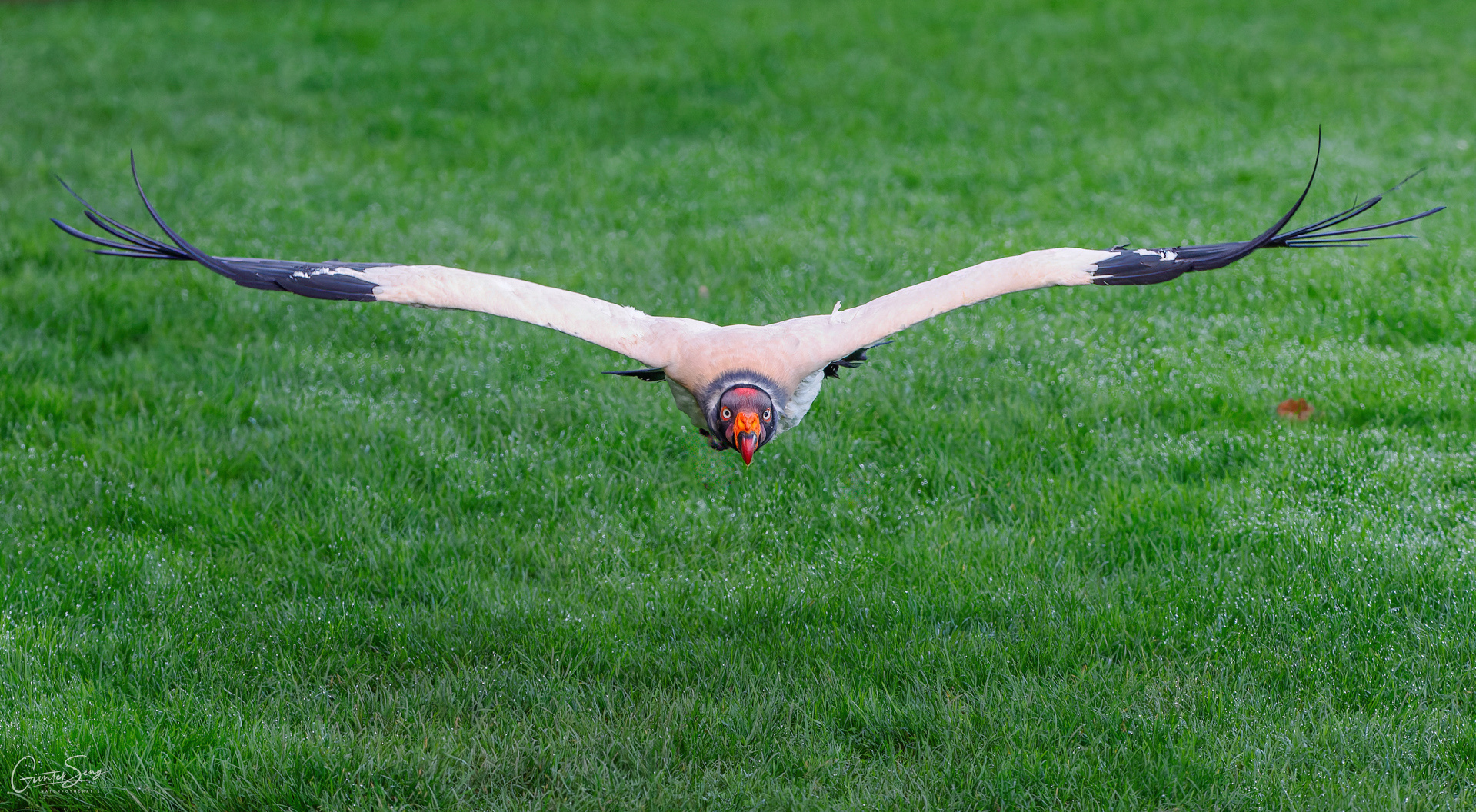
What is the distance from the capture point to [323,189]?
895 centimetres

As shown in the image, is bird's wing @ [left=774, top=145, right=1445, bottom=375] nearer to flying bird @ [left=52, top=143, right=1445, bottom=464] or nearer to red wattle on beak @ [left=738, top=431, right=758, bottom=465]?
flying bird @ [left=52, top=143, right=1445, bottom=464]

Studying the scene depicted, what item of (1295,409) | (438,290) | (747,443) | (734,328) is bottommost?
(1295,409)

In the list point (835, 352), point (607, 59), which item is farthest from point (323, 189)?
point (835, 352)

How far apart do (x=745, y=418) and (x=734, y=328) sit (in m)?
0.56

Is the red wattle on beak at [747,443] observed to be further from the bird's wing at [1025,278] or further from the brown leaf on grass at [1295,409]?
the brown leaf on grass at [1295,409]

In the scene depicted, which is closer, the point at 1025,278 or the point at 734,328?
the point at 1025,278

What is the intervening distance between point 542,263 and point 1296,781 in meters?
5.42

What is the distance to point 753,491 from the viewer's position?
5355 millimetres

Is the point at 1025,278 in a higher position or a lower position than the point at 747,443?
higher

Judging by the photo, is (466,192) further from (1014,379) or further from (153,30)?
(153,30)

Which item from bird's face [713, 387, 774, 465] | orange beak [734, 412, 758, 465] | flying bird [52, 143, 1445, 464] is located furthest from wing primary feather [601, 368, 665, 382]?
orange beak [734, 412, 758, 465]
